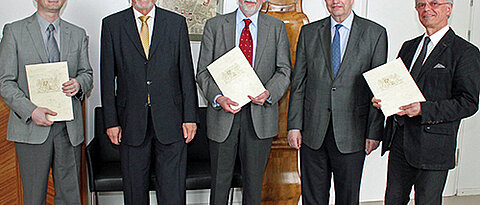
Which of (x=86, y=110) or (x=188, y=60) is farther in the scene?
(x=86, y=110)

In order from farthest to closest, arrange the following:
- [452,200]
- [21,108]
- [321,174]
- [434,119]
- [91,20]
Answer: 1. [452,200]
2. [91,20]
3. [321,174]
4. [21,108]
5. [434,119]

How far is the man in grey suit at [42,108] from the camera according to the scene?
2.34 m

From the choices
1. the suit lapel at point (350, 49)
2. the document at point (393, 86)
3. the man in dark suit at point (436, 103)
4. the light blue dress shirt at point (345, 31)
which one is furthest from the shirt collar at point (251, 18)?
the man in dark suit at point (436, 103)

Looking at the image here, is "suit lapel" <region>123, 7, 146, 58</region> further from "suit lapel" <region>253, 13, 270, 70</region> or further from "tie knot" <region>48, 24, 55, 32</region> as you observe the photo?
"suit lapel" <region>253, 13, 270, 70</region>

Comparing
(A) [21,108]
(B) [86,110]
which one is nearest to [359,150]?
(A) [21,108]

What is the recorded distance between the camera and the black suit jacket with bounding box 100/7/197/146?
239 cm

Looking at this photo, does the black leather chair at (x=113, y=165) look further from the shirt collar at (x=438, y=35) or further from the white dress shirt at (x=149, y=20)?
the shirt collar at (x=438, y=35)

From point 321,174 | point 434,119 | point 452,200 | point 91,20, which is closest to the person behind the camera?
point 434,119

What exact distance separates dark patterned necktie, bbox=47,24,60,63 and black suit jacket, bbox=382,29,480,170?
203cm

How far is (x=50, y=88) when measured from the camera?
7.72 feet

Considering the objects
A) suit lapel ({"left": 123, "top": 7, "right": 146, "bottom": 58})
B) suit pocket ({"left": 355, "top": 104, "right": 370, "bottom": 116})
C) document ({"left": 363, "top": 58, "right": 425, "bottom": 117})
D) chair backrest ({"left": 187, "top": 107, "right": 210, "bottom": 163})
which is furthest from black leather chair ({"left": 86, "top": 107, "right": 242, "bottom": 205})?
document ({"left": 363, "top": 58, "right": 425, "bottom": 117})

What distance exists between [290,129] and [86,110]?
1.75 metres

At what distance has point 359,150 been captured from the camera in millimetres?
2381

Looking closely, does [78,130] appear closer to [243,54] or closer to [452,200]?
[243,54]
